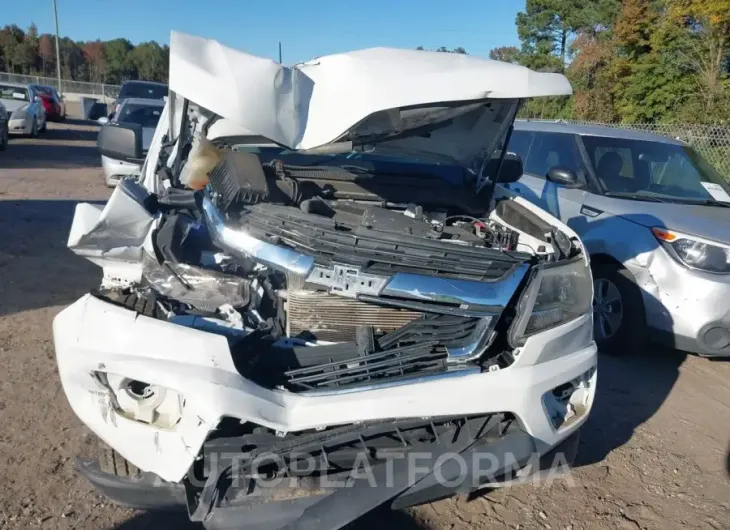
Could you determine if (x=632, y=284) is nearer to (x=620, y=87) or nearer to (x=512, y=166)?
(x=512, y=166)

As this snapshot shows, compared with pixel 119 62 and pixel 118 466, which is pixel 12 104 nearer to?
pixel 118 466

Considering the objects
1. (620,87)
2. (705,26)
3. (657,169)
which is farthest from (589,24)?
(657,169)

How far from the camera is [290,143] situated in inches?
109

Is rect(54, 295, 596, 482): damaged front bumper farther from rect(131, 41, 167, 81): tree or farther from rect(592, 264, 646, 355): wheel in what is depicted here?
rect(131, 41, 167, 81): tree

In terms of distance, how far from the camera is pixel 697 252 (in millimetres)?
4691

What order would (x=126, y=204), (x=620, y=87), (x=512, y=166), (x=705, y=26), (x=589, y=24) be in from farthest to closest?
(x=589, y=24), (x=620, y=87), (x=705, y=26), (x=512, y=166), (x=126, y=204)

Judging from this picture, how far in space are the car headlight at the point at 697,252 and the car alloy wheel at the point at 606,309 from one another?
55 cm

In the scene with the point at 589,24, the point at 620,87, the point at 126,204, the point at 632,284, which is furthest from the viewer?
the point at 589,24

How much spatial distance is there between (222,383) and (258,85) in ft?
4.22

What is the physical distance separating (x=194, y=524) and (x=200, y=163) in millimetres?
1885

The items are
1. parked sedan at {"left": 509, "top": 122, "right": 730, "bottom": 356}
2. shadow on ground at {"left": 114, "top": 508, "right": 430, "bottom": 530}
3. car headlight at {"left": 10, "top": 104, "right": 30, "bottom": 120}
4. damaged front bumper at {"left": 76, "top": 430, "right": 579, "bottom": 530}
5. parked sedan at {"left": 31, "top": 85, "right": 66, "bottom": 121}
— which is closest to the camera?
damaged front bumper at {"left": 76, "top": 430, "right": 579, "bottom": 530}

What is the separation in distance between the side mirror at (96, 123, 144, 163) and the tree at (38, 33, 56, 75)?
68951mm

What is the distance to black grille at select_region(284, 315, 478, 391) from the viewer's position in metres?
2.53

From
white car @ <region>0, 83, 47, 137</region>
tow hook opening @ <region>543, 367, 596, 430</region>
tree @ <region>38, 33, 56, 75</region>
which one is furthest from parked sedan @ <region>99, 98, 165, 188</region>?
tree @ <region>38, 33, 56, 75</region>
